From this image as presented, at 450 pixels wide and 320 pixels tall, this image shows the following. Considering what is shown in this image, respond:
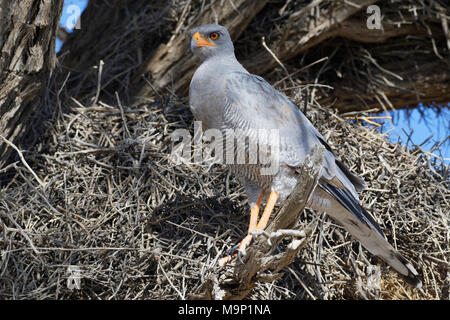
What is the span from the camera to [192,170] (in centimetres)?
412

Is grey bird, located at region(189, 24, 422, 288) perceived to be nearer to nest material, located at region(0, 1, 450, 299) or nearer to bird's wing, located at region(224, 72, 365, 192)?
bird's wing, located at region(224, 72, 365, 192)

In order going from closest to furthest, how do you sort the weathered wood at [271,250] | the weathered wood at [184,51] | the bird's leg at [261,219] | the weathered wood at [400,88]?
the weathered wood at [271,250] < the bird's leg at [261,219] < the weathered wood at [184,51] < the weathered wood at [400,88]

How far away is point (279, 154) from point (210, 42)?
37.2 inches

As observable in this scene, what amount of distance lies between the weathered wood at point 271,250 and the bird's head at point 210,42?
1349 mm

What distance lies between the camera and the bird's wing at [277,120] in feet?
11.5

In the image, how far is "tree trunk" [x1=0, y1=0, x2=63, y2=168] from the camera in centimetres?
334

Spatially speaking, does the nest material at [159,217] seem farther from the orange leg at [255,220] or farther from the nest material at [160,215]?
the orange leg at [255,220]

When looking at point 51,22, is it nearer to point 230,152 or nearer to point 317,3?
point 230,152

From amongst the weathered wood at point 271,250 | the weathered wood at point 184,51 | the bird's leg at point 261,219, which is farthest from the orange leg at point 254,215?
the weathered wood at point 184,51

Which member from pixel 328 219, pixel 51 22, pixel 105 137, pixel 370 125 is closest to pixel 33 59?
pixel 51 22

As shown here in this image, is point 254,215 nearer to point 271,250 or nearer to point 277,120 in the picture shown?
point 277,120

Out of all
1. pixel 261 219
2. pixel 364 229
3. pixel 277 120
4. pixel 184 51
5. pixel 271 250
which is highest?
pixel 184 51

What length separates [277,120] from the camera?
3.61 metres

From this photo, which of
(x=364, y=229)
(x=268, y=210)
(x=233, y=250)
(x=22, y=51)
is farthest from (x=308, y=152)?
(x=22, y=51)
